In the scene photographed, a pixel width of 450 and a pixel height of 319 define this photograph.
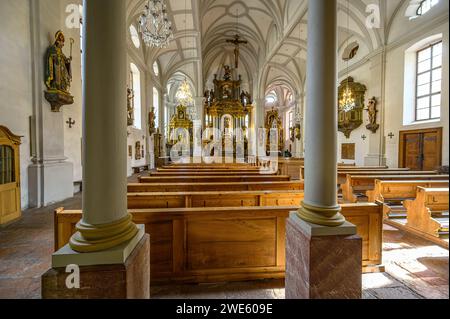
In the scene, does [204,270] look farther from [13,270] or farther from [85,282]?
[13,270]

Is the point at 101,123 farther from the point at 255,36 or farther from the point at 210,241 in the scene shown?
the point at 255,36

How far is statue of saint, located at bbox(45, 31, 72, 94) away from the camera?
534cm

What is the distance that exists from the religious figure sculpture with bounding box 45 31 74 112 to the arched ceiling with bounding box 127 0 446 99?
3.95 meters

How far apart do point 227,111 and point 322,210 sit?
1748cm

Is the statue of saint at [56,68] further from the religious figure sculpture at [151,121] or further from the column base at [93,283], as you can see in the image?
the religious figure sculpture at [151,121]

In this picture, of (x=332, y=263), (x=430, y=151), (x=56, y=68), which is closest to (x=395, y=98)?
(x=430, y=151)

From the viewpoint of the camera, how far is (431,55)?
7.38 metres

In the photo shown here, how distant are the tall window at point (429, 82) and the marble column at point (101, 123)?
9.64m

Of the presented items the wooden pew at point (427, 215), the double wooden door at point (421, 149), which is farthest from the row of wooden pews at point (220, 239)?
the double wooden door at point (421, 149)

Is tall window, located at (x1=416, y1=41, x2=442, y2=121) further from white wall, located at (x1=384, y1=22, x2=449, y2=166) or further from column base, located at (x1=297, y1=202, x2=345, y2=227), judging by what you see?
column base, located at (x1=297, y1=202, x2=345, y2=227)

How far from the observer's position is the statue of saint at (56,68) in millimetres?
5336

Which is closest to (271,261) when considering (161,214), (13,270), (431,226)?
(161,214)

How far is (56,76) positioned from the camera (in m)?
5.46
